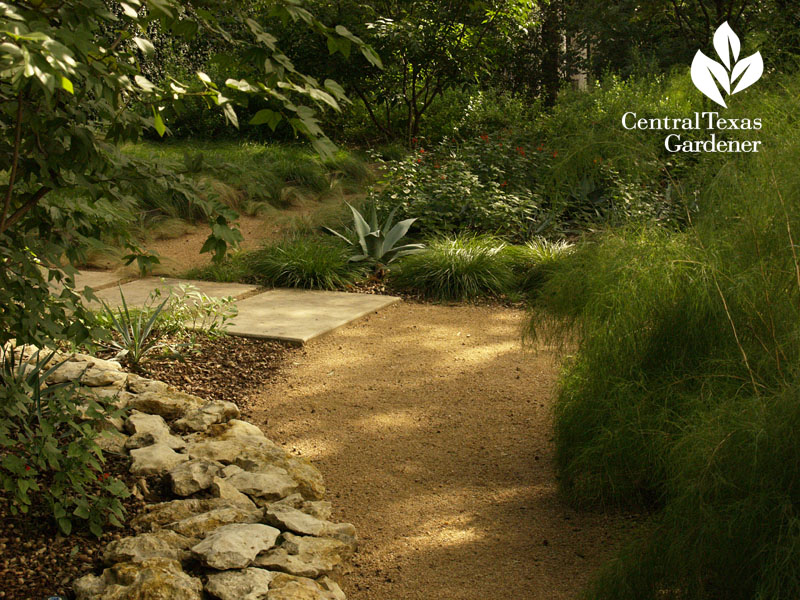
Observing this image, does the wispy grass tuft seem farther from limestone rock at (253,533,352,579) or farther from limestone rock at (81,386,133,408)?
limestone rock at (253,533,352,579)

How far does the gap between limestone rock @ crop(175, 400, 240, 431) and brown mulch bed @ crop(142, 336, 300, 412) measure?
278 millimetres

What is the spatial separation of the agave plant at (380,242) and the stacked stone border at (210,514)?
3174 millimetres

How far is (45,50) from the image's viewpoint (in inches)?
48.8

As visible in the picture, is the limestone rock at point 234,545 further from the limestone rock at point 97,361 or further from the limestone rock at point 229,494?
the limestone rock at point 97,361

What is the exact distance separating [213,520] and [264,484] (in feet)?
1.22

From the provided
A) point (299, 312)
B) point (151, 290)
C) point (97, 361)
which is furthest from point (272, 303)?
point (97, 361)

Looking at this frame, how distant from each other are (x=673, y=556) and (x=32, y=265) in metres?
1.87

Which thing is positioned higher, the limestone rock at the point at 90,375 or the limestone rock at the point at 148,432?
the limestone rock at the point at 90,375

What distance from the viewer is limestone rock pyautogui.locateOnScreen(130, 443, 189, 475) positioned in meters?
3.00

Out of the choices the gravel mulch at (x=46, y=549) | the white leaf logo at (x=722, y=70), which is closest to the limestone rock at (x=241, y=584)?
the gravel mulch at (x=46, y=549)

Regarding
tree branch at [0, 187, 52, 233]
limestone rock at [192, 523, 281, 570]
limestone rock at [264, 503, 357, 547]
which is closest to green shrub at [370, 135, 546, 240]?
limestone rock at [264, 503, 357, 547]

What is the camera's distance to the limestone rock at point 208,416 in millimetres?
3500

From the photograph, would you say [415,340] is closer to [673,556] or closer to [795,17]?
[673,556]

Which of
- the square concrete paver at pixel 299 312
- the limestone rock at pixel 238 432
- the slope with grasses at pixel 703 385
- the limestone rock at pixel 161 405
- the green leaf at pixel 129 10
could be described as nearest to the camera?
the green leaf at pixel 129 10
